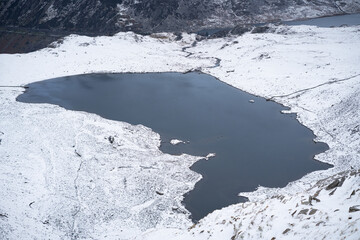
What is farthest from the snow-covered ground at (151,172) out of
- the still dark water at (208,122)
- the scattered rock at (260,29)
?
the scattered rock at (260,29)

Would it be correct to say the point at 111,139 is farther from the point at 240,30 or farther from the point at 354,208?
the point at 240,30

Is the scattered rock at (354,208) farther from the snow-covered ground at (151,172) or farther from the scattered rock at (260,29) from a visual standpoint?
the scattered rock at (260,29)

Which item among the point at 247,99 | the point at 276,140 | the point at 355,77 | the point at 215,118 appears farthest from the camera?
the point at 247,99

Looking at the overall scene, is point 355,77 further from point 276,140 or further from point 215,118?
point 215,118

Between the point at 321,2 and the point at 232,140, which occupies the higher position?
the point at 321,2

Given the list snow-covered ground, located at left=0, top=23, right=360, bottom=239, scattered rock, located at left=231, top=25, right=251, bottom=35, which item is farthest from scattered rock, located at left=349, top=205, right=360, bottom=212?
scattered rock, located at left=231, top=25, right=251, bottom=35

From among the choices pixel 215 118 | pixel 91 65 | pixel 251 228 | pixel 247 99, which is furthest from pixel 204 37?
pixel 251 228

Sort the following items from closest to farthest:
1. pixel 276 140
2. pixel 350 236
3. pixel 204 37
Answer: pixel 350 236
pixel 276 140
pixel 204 37

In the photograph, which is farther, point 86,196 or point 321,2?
point 321,2
